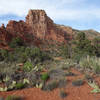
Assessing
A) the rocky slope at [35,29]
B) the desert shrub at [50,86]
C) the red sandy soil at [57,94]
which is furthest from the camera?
the rocky slope at [35,29]

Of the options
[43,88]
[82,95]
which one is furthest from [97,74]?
[43,88]

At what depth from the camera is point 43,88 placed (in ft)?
16.3

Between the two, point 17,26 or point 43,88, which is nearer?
point 43,88

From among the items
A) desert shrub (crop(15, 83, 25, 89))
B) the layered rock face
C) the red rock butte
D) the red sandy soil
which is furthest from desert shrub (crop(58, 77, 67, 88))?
the layered rock face

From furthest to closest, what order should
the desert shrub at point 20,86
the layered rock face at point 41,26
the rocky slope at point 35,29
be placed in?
the layered rock face at point 41,26, the rocky slope at point 35,29, the desert shrub at point 20,86

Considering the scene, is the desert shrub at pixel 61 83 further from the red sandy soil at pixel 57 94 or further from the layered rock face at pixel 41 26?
the layered rock face at pixel 41 26

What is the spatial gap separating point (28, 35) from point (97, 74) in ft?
116

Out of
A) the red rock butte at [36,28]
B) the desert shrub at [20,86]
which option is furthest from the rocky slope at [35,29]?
the desert shrub at [20,86]

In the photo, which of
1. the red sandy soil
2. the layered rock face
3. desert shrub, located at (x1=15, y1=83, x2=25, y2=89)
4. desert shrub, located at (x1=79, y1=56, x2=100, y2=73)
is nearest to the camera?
the red sandy soil

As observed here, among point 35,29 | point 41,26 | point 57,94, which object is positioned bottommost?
point 57,94

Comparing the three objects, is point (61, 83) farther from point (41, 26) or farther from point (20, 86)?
point (41, 26)

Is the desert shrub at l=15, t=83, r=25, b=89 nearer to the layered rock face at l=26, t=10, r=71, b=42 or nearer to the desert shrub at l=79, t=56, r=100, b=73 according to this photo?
the desert shrub at l=79, t=56, r=100, b=73

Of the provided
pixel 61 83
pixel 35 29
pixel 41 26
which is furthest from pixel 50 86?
pixel 41 26

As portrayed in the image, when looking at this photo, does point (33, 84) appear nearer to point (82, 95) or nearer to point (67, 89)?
point (67, 89)
